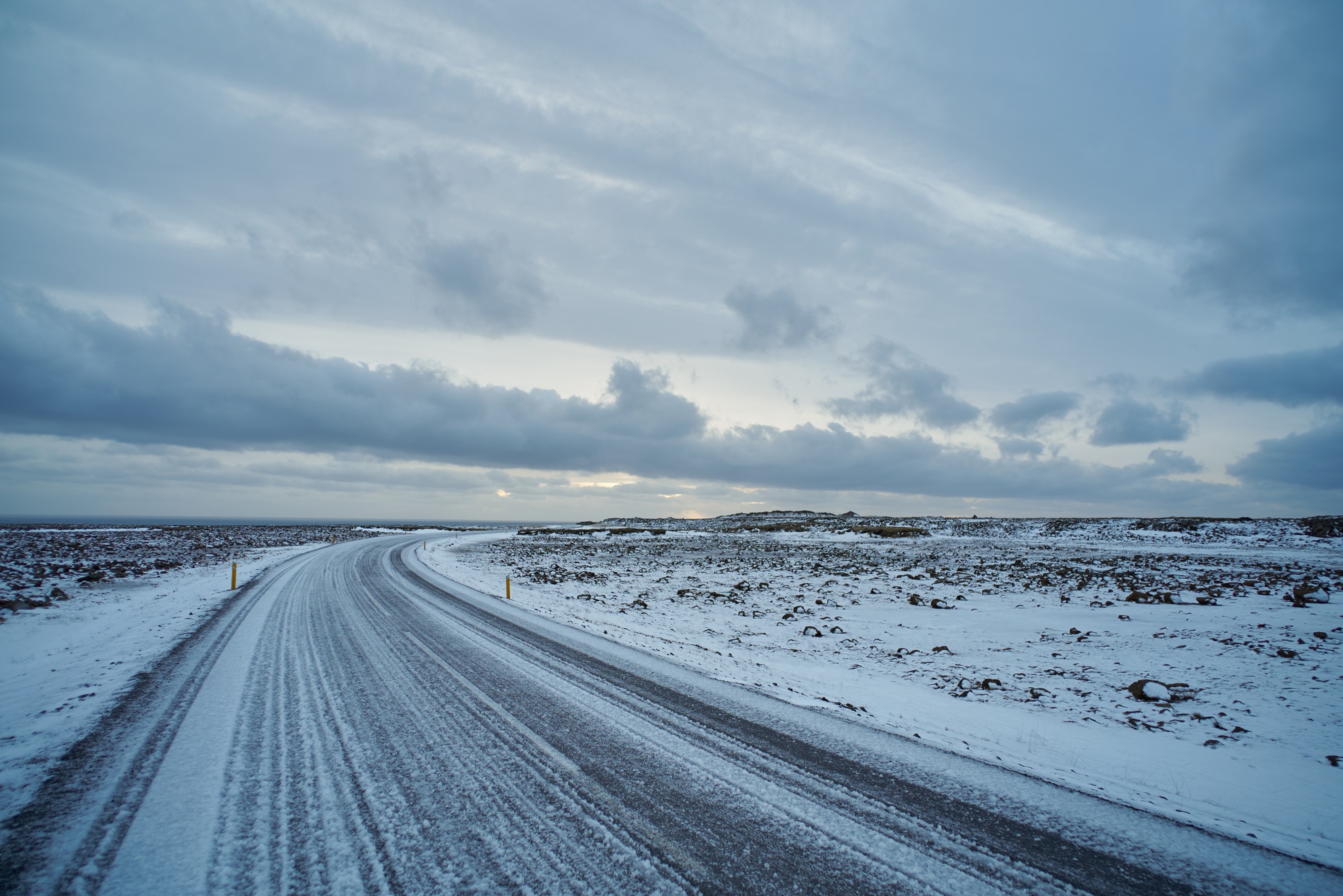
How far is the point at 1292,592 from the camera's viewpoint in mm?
13242

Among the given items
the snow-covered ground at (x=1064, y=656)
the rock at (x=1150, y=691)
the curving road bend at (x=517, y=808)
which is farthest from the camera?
the rock at (x=1150, y=691)

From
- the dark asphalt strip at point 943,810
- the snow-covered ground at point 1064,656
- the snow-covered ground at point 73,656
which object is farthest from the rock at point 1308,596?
the snow-covered ground at point 73,656

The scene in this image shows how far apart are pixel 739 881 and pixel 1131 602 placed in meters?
15.1

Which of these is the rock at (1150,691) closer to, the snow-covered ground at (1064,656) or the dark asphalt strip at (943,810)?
the snow-covered ground at (1064,656)

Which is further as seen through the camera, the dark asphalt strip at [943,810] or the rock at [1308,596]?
the rock at [1308,596]

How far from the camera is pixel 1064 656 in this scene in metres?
9.33

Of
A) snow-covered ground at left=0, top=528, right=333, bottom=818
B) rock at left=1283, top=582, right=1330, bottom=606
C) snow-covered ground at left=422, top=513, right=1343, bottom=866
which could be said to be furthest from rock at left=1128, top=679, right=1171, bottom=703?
snow-covered ground at left=0, top=528, right=333, bottom=818

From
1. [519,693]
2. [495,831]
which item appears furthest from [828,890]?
[519,693]

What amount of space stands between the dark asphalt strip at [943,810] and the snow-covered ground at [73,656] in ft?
19.8

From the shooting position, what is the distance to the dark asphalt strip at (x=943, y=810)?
3393 millimetres

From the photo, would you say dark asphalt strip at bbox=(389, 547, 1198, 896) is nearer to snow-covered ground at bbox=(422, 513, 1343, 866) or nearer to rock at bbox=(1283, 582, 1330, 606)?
snow-covered ground at bbox=(422, 513, 1343, 866)

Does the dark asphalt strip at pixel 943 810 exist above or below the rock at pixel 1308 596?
above

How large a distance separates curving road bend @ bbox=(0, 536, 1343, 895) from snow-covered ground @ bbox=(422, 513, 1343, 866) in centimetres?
94

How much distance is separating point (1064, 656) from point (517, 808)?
970 centimetres
